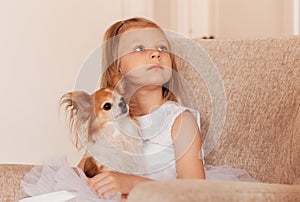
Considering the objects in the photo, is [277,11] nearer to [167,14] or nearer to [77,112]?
[167,14]

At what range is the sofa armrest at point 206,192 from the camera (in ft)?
2.78

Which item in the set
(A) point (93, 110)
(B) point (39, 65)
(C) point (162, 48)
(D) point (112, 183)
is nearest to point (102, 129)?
(A) point (93, 110)

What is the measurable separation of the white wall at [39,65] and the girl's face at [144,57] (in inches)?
24.8

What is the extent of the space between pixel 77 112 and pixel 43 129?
77 centimetres

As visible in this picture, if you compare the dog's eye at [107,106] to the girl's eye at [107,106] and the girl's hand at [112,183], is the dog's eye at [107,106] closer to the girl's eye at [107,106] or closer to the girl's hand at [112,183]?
the girl's eye at [107,106]

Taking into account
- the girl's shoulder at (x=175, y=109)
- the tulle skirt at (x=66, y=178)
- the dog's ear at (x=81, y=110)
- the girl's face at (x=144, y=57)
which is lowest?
the tulle skirt at (x=66, y=178)

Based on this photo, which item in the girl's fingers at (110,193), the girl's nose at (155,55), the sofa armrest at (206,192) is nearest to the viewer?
the sofa armrest at (206,192)

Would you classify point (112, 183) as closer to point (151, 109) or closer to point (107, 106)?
point (107, 106)

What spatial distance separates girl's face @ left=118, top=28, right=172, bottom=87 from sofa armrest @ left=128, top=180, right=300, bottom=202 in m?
0.52

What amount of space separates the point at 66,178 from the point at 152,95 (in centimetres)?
29

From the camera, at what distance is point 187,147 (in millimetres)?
1346

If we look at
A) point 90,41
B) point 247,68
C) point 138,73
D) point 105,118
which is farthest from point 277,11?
point 105,118

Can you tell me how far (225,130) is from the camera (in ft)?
5.05

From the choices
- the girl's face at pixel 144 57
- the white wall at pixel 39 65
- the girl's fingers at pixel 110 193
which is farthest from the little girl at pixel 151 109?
the white wall at pixel 39 65
